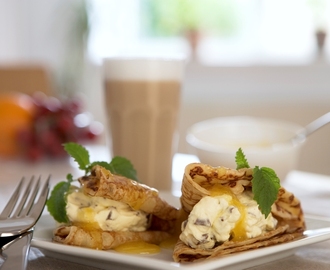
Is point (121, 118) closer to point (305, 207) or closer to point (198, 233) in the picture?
point (305, 207)

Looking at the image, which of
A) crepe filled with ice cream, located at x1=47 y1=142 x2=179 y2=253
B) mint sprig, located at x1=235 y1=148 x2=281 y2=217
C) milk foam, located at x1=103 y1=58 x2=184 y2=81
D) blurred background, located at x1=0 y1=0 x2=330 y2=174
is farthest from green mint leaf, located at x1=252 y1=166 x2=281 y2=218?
blurred background, located at x1=0 y1=0 x2=330 y2=174

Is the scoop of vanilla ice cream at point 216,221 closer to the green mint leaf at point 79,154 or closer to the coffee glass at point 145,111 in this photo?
the green mint leaf at point 79,154

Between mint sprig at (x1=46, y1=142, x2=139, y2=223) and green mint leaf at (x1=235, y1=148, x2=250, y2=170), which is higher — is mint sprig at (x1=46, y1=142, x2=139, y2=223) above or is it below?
below

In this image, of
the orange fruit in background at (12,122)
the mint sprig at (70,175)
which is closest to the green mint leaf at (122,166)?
the mint sprig at (70,175)

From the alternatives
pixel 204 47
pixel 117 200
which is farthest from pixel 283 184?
pixel 204 47

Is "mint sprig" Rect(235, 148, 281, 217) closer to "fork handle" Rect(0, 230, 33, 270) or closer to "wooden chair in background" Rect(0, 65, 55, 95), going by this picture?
"fork handle" Rect(0, 230, 33, 270)

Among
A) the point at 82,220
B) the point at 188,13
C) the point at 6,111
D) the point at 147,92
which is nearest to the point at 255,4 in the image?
the point at 188,13

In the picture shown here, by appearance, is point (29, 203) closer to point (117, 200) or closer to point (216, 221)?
point (117, 200)
